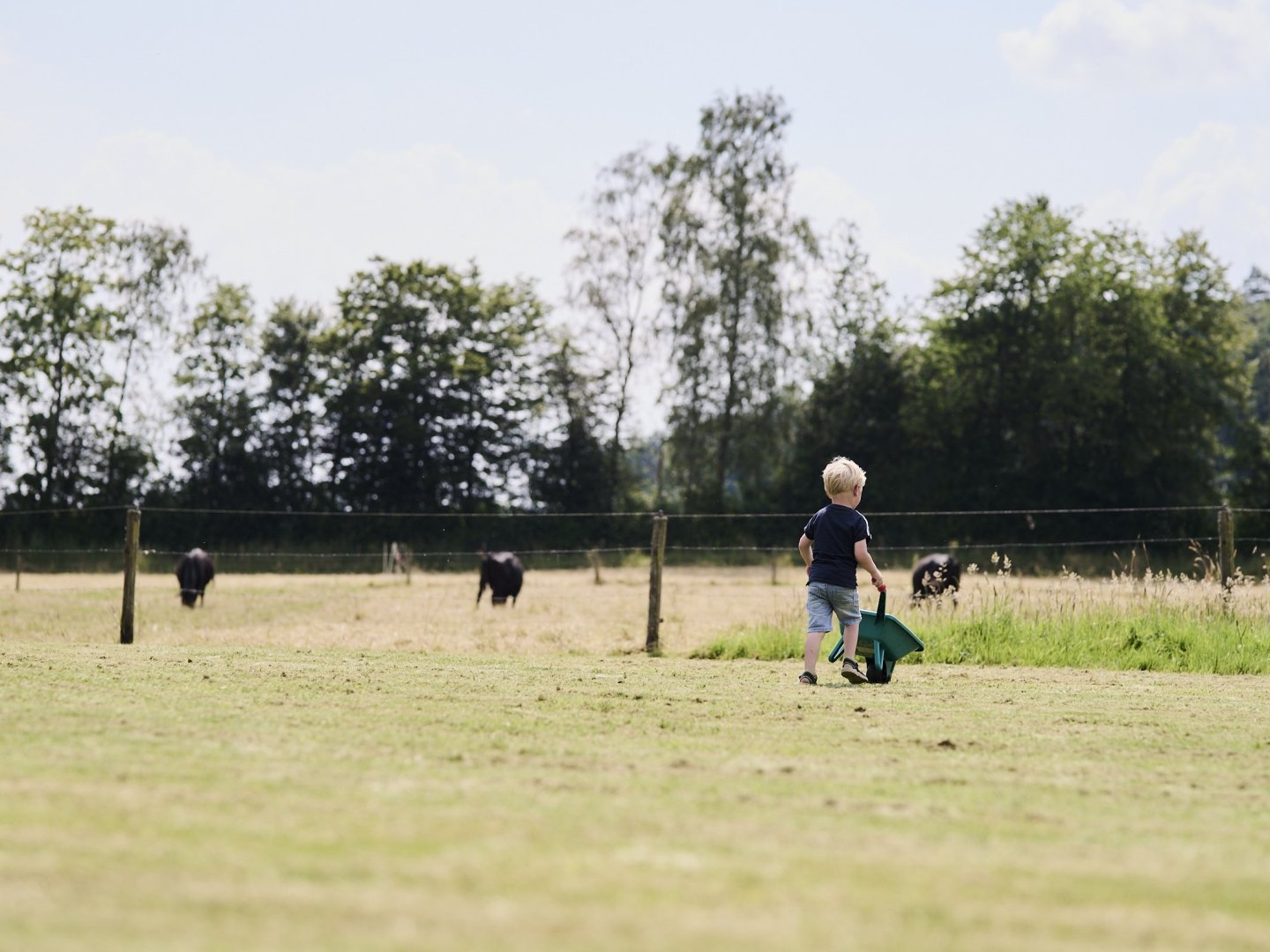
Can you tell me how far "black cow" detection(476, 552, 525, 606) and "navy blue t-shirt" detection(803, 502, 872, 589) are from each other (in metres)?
16.2

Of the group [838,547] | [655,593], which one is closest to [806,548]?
[838,547]

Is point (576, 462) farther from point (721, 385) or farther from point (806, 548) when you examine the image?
point (806, 548)

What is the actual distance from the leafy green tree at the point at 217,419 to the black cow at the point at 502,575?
1091 inches

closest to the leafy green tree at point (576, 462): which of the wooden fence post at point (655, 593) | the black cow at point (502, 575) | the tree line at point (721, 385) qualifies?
the tree line at point (721, 385)

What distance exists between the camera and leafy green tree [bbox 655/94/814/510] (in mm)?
46312

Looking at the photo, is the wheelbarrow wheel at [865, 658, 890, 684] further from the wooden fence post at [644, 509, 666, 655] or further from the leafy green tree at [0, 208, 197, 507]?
the leafy green tree at [0, 208, 197, 507]

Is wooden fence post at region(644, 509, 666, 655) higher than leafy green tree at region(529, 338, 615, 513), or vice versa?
leafy green tree at region(529, 338, 615, 513)

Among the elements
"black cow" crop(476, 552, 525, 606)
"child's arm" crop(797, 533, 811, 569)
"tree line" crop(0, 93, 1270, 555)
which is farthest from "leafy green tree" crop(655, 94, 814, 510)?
"child's arm" crop(797, 533, 811, 569)

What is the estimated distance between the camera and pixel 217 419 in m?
51.8

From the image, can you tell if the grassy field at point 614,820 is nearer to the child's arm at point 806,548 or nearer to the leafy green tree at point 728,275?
the child's arm at point 806,548

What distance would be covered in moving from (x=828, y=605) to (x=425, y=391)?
147 feet

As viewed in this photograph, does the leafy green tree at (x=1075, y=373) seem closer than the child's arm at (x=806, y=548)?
No

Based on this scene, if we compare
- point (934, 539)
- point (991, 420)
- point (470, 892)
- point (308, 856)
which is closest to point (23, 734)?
point (308, 856)

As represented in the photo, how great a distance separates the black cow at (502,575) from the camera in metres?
25.6
